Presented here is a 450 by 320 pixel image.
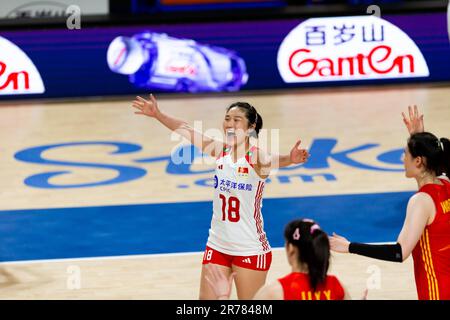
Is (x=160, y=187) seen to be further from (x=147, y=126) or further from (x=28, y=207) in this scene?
(x=147, y=126)

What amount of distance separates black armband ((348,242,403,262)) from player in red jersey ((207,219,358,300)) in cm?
73

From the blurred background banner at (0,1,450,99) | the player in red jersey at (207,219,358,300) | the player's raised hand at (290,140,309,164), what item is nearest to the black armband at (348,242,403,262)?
the player in red jersey at (207,219,358,300)

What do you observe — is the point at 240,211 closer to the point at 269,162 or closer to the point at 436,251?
the point at 269,162

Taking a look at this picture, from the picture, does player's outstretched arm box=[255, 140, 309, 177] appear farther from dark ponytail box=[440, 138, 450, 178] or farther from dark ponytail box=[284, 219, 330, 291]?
dark ponytail box=[284, 219, 330, 291]

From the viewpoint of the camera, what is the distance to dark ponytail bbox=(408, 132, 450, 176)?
5.49 metres

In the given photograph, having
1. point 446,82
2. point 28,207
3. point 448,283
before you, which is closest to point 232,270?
point 448,283

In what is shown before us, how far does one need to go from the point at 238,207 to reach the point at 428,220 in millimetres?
1406

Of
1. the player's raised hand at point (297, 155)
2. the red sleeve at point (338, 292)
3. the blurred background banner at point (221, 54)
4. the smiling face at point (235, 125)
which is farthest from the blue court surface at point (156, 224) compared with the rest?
the blurred background banner at point (221, 54)

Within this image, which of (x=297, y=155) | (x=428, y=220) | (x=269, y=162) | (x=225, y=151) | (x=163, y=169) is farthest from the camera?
(x=163, y=169)

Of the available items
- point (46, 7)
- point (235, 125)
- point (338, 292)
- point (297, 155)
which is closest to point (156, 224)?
point (235, 125)

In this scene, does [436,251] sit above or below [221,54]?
below

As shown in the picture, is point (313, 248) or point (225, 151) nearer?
point (313, 248)

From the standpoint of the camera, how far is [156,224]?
402 inches

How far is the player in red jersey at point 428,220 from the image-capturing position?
207 inches
